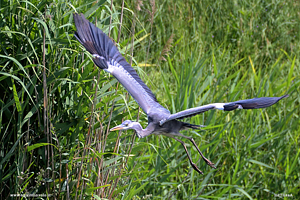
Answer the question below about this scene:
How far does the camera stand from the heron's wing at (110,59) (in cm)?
241

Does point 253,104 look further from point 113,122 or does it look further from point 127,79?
point 113,122

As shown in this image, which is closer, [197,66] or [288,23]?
[197,66]

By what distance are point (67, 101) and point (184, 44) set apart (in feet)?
8.58

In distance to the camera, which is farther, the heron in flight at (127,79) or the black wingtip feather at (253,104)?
the heron in flight at (127,79)

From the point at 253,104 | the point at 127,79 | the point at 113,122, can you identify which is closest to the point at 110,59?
the point at 127,79

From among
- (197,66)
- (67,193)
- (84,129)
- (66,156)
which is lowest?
(67,193)

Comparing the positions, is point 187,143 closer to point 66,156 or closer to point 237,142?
point 237,142

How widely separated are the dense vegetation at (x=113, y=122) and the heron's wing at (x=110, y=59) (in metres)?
0.08

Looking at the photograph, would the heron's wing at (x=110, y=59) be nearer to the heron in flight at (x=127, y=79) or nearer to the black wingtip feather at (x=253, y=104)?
the heron in flight at (x=127, y=79)

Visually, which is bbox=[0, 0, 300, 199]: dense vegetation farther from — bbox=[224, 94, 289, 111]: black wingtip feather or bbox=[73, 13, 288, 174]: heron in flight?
bbox=[224, 94, 289, 111]: black wingtip feather

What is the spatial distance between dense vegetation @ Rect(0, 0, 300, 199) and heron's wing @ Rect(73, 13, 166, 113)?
0.08 metres

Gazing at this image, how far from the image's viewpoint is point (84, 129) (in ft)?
8.79

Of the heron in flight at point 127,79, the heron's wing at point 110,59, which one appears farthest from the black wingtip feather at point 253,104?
the heron's wing at point 110,59

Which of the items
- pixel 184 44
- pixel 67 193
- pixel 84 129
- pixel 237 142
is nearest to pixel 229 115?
pixel 237 142
